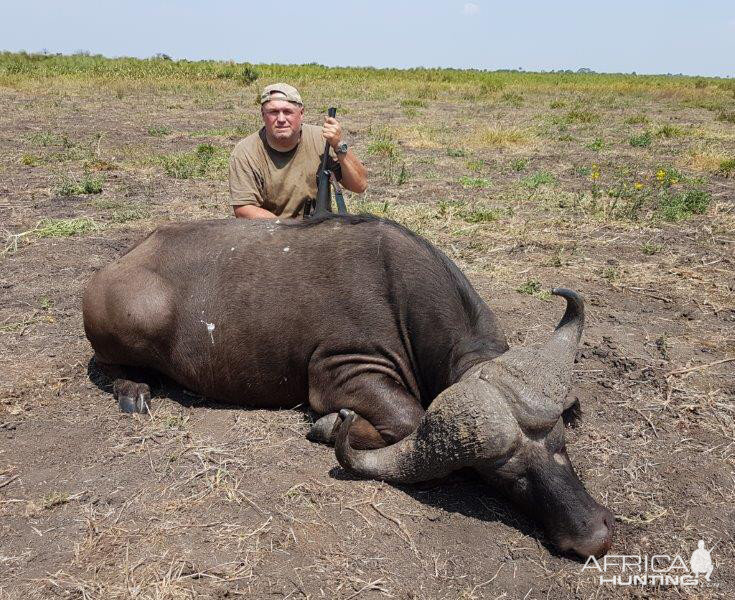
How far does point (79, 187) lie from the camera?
10.0 meters

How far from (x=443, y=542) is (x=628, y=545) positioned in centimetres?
96

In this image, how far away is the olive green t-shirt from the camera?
5867 mm

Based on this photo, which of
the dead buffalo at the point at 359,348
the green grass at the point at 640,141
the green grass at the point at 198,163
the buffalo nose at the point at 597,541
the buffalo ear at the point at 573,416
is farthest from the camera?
the green grass at the point at 640,141

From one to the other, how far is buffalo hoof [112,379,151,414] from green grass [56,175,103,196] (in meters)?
6.32

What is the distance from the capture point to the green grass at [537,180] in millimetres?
10831

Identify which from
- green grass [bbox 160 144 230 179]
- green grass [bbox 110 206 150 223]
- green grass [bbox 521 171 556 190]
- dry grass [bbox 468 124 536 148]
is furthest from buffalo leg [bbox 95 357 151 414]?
dry grass [bbox 468 124 536 148]

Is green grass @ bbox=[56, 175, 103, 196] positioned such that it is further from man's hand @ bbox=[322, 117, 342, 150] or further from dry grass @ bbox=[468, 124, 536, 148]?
dry grass @ bbox=[468, 124, 536, 148]

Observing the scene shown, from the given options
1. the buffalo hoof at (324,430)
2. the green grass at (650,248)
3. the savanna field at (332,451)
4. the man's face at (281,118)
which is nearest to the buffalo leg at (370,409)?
the buffalo hoof at (324,430)

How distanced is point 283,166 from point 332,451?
308 cm

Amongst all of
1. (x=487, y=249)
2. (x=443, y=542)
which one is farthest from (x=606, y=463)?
(x=487, y=249)

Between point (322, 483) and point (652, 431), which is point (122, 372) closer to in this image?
point (322, 483)

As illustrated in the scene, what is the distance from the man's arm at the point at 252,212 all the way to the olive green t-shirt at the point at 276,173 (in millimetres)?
60

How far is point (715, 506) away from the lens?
136 inches

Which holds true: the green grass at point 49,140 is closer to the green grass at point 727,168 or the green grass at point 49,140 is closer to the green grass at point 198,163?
the green grass at point 198,163
